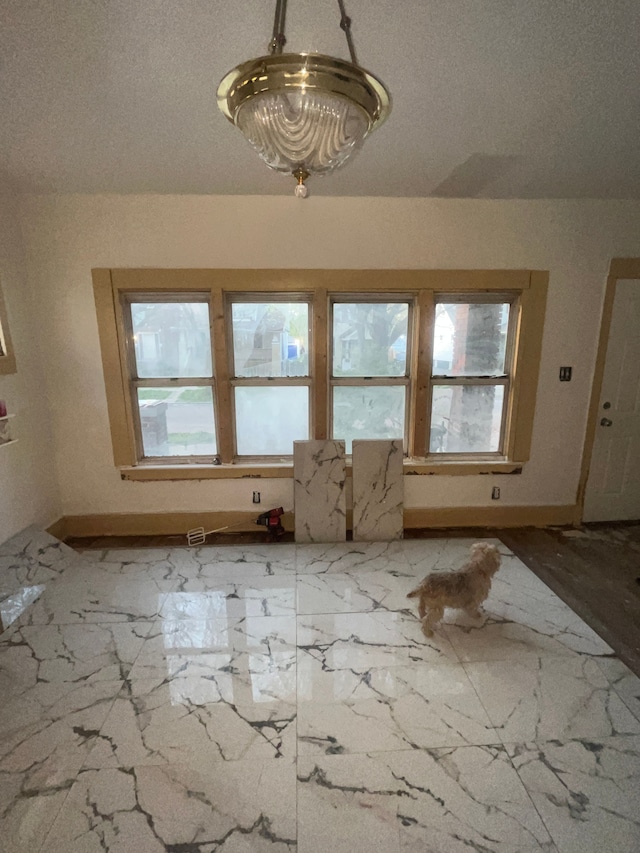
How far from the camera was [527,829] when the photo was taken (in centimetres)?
115

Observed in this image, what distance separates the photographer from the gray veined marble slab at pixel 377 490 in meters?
2.89

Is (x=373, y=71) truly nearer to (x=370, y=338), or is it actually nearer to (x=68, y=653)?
(x=370, y=338)

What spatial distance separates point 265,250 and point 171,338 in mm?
941

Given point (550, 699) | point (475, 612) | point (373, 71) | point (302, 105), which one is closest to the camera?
point (302, 105)

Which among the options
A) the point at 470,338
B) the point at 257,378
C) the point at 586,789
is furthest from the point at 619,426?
the point at 257,378

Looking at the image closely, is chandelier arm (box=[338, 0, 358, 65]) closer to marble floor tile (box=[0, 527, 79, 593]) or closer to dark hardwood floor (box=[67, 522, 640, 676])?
dark hardwood floor (box=[67, 522, 640, 676])

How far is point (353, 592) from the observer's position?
88.2 inches

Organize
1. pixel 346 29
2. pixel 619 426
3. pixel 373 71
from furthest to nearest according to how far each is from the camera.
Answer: pixel 619 426 < pixel 373 71 < pixel 346 29

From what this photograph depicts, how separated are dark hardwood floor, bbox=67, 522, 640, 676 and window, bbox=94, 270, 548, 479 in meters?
0.52

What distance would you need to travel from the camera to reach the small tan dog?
183 cm

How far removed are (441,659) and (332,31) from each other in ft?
8.22

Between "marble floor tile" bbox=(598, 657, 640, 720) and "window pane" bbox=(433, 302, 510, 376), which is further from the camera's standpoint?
"window pane" bbox=(433, 302, 510, 376)

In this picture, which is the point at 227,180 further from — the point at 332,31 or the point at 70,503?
the point at 70,503

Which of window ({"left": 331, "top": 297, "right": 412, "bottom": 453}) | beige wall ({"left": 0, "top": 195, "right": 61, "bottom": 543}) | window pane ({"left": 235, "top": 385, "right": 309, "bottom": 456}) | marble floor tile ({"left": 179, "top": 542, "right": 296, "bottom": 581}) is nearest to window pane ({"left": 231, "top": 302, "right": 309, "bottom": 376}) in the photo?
window pane ({"left": 235, "top": 385, "right": 309, "bottom": 456})
